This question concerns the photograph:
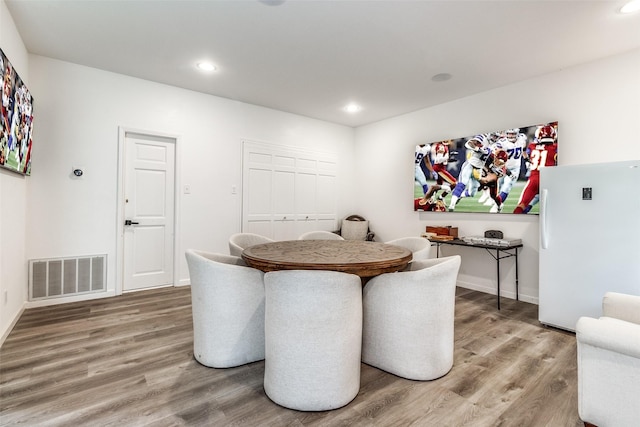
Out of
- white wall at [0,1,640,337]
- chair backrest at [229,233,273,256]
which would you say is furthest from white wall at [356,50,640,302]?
chair backrest at [229,233,273,256]

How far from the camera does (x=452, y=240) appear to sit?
13.4ft

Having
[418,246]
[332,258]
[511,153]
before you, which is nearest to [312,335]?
[332,258]

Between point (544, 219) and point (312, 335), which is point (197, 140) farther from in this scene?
point (544, 219)

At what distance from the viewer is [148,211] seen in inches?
161

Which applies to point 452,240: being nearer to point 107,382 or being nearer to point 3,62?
point 107,382

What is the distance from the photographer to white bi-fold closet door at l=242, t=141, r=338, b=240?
16.0 feet

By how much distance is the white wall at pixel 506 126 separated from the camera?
10.4ft

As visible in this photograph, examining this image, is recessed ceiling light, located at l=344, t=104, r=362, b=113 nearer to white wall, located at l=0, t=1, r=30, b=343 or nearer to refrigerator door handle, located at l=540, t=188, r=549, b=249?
refrigerator door handle, located at l=540, t=188, r=549, b=249

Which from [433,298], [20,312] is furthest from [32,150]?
[433,298]

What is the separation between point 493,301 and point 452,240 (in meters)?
0.85

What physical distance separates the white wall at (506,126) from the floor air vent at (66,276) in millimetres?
4166

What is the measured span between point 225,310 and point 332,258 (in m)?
0.80

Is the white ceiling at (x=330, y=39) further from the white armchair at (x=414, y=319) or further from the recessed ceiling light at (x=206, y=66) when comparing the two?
the white armchair at (x=414, y=319)

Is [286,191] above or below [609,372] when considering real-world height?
above
